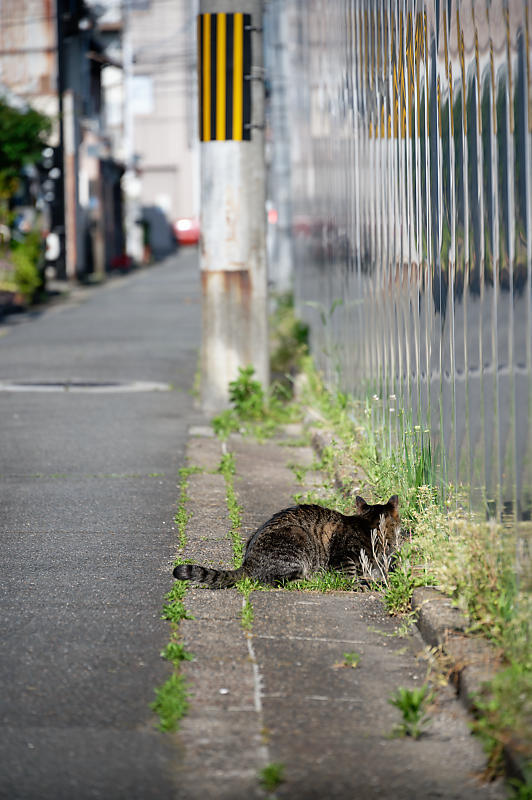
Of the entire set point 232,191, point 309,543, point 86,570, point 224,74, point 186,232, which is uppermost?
point 186,232

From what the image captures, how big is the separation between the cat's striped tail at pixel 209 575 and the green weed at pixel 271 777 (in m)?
1.57

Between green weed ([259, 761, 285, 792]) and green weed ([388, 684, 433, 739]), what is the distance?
1.57 ft

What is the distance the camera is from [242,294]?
952 centimetres

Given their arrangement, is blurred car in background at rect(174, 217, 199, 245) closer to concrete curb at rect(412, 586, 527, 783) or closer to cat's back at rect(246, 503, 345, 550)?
cat's back at rect(246, 503, 345, 550)

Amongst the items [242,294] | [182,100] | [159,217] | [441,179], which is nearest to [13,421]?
[242,294]

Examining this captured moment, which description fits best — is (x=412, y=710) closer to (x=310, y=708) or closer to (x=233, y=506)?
(x=310, y=708)

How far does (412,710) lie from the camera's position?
12.0 feet

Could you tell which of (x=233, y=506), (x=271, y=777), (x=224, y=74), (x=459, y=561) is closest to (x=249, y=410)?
(x=224, y=74)

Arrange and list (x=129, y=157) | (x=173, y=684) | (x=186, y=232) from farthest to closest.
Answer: (x=186, y=232)
(x=129, y=157)
(x=173, y=684)

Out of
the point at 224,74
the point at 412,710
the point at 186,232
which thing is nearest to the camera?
the point at 412,710

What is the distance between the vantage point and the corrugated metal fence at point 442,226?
4.05 metres

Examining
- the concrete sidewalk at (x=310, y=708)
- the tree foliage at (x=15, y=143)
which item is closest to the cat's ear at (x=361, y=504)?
the concrete sidewalk at (x=310, y=708)

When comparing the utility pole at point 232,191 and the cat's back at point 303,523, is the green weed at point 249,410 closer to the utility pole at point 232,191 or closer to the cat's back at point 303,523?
the utility pole at point 232,191

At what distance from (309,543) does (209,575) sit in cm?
49
